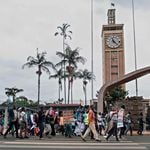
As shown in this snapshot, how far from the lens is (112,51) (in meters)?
120

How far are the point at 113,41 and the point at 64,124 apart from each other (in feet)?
306

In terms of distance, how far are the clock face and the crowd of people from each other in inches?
3496

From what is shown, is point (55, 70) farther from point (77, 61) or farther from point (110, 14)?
point (110, 14)

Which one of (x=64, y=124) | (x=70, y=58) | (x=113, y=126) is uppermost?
(x=70, y=58)

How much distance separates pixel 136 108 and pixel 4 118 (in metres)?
14.4

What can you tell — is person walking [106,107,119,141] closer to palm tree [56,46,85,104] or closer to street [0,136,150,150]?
street [0,136,150,150]

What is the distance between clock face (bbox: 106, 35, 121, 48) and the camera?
117375 mm

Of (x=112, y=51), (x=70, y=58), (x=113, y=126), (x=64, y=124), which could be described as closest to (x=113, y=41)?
(x=112, y=51)

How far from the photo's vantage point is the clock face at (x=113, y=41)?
117 meters

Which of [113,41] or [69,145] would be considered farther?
[113,41]

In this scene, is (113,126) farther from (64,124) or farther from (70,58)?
(70,58)

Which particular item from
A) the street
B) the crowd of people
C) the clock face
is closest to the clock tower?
the clock face

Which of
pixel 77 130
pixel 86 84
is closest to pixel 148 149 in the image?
pixel 77 130

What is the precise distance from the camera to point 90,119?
19.6 meters
